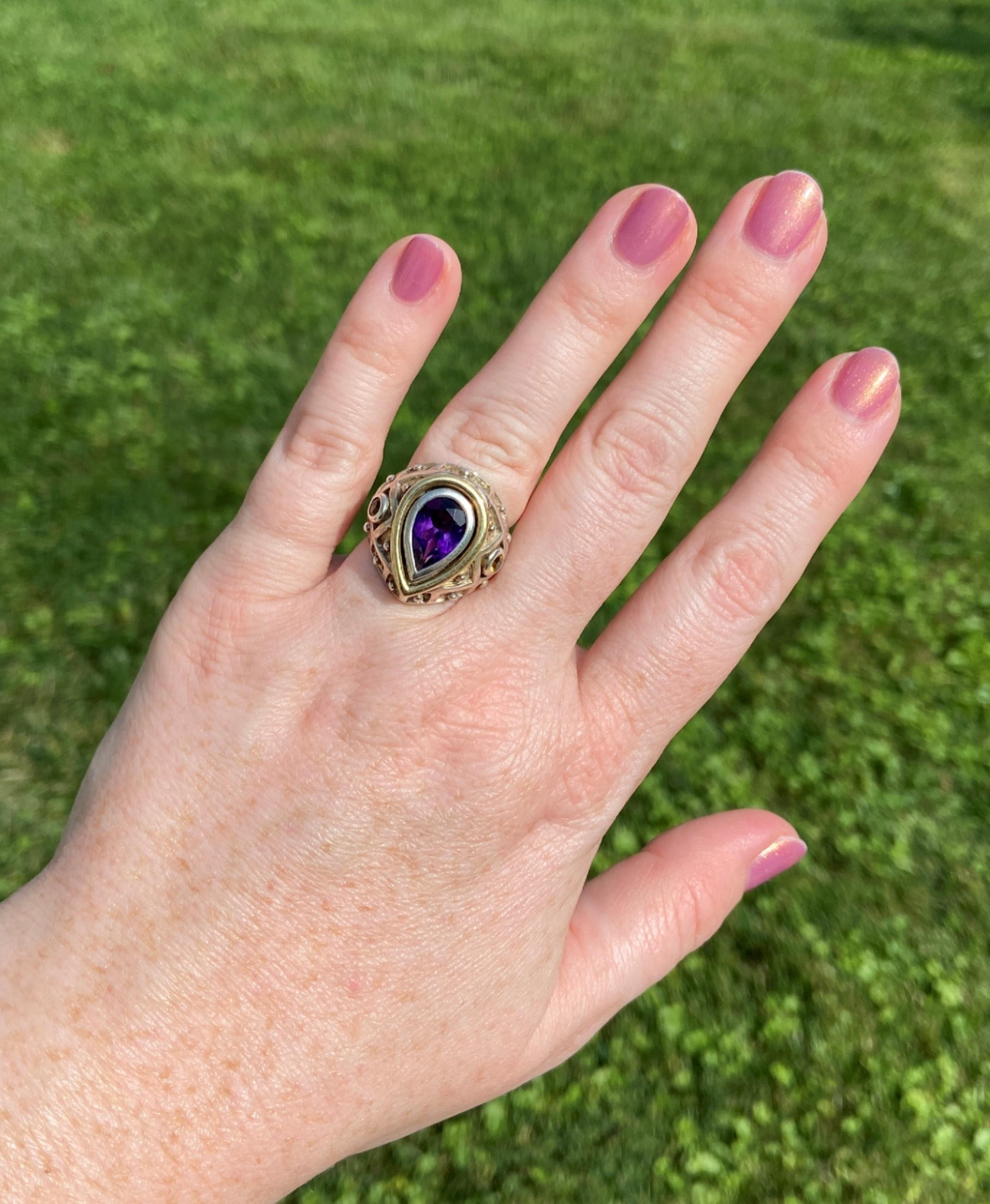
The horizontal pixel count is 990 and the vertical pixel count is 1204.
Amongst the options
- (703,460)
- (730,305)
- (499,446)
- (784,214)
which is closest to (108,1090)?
(499,446)

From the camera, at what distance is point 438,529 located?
230 centimetres

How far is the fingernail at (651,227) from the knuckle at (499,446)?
22.5 inches

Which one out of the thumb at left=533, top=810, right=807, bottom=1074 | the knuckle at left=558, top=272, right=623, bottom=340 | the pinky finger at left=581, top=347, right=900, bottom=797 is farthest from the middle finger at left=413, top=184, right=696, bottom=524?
the thumb at left=533, top=810, right=807, bottom=1074

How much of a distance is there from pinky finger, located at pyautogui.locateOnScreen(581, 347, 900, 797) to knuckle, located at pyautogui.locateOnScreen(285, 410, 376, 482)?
90cm

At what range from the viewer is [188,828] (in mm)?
2266

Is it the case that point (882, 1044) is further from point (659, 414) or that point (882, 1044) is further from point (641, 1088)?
point (659, 414)

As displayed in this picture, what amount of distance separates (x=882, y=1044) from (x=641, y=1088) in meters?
0.99

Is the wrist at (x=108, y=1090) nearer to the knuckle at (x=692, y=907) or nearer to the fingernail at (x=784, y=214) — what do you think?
the knuckle at (x=692, y=907)

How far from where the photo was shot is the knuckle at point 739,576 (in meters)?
2.43

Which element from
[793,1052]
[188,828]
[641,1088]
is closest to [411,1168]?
[641,1088]

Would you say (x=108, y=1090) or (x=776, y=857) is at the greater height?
(x=108, y=1090)

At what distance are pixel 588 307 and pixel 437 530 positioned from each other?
0.83m

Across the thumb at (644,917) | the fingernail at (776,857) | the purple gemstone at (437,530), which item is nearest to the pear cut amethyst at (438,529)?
the purple gemstone at (437,530)

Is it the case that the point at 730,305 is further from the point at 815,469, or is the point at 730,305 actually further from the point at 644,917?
the point at 644,917
